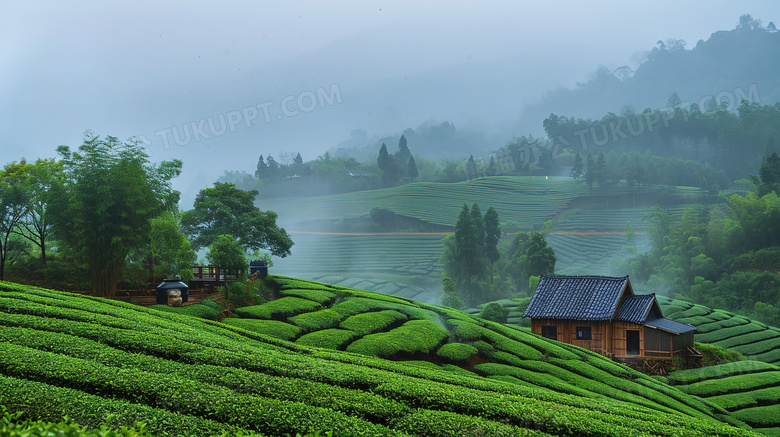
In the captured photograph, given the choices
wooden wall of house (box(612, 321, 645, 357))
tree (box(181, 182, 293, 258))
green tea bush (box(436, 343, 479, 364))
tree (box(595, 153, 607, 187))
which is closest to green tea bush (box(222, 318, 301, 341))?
green tea bush (box(436, 343, 479, 364))

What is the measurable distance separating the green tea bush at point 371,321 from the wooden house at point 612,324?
9.09 meters

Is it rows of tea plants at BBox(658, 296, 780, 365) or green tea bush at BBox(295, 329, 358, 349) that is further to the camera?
rows of tea plants at BBox(658, 296, 780, 365)

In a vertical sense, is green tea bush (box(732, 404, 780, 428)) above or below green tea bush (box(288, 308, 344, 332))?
below

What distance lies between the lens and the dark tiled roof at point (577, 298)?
2773 centimetres

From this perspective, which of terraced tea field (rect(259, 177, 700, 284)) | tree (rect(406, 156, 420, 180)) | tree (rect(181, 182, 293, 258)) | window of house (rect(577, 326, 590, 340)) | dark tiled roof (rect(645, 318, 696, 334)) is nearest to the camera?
dark tiled roof (rect(645, 318, 696, 334))

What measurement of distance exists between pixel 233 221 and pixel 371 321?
52.4 feet

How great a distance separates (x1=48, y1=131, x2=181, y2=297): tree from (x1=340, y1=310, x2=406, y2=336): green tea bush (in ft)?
34.1

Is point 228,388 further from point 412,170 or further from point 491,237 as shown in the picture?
point 412,170

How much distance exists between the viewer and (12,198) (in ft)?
81.9

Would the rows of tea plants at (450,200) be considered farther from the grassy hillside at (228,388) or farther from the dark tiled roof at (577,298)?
the grassy hillside at (228,388)

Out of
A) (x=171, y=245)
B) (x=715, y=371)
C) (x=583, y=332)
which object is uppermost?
(x=171, y=245)

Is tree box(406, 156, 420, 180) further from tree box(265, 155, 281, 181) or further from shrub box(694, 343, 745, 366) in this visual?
shrub box(694, 343, 745, 366)

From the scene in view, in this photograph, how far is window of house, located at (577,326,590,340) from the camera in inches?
1104

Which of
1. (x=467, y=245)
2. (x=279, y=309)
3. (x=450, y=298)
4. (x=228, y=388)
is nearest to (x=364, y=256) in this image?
(x=467, y=245)
